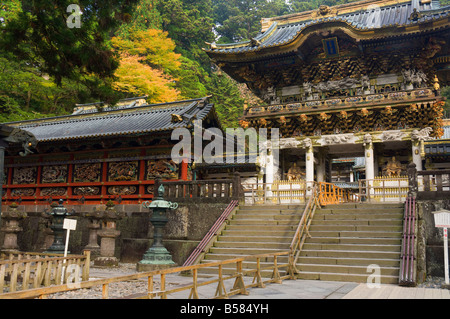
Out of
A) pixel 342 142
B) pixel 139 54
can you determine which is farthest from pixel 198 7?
pixel 342 142

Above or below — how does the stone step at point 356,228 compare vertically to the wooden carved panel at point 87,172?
below

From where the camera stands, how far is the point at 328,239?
498 inches

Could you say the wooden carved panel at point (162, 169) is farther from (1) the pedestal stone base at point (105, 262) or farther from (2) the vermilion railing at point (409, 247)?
Result: (2) the vermilion railing at point (409, 247)

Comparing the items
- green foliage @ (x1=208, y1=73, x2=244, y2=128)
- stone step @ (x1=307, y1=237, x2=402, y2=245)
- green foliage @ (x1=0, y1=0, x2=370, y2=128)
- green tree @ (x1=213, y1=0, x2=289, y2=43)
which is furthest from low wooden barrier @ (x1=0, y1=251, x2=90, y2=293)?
green tree @ (x1=213, y1=0, x2=289, y2=43)

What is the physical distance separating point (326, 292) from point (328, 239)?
3.94 metres

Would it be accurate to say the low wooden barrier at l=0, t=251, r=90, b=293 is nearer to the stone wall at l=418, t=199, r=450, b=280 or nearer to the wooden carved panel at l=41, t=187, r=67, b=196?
the stone wall at l=418, t=199, r=450, b=280

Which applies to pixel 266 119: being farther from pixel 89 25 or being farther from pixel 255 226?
pixel 89 25

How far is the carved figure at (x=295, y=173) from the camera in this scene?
Answer: 20766mm

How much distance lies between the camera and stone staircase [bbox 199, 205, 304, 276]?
504 inches

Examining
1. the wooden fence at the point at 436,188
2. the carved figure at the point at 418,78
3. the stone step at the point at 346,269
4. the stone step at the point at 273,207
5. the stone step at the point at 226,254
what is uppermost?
the carved figure at the point at 418,78

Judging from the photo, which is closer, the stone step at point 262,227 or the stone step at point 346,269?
the stone step at point 346,269

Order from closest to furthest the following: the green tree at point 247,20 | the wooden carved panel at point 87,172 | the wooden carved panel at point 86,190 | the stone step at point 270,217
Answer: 1. the stone step at point 270,217
2. the wooden carved panel at point 86,190
3. the wooden carved panel at point 87,172
4. the green tree at point 247,20

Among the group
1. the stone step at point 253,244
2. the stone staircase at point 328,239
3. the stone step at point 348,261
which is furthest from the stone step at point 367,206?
the stone step at point 348,261

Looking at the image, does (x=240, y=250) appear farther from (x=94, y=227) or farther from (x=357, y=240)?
(x=94, y=227)
